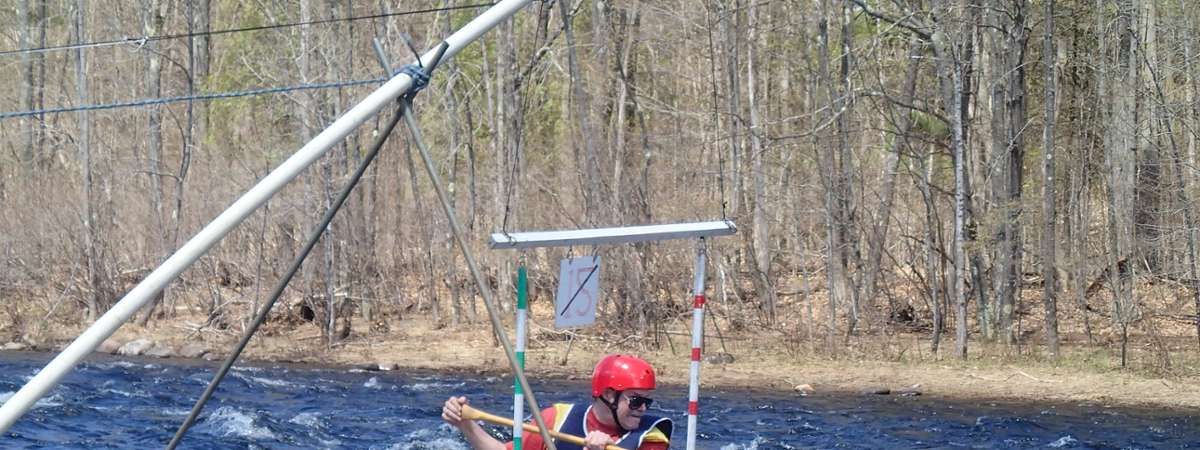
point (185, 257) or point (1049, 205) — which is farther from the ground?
point (1049, 205)

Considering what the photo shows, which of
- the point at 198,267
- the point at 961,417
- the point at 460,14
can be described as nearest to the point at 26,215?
the point at 198,267

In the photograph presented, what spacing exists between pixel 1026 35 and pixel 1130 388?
18.1ft

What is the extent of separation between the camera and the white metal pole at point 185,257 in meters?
5.30

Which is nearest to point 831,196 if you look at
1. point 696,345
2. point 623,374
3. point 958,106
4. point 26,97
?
point 958,106

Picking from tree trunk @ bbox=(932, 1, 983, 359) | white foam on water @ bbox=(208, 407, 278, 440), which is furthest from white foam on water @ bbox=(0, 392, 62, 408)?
tree trunk @ bbox=(932, 1, 983, 359)

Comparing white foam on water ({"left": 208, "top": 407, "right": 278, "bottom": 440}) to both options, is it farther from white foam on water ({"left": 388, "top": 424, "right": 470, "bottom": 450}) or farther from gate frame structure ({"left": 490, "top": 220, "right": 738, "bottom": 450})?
gate frame structure ({"left": 490, "top": 220, "right": 738, "bottom": 450})

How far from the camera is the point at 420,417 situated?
1504 cm

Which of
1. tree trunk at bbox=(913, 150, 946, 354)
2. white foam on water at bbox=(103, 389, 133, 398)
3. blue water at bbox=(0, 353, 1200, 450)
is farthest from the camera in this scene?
tree trunk at bbox=(913, 150, 946, 354)

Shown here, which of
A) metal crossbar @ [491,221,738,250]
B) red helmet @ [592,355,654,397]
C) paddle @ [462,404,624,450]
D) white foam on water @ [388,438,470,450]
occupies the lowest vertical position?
white foam on water @ [388,438,470,450]

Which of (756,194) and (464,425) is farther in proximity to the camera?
(756,194)

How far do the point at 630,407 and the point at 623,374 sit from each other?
→ 0.74 ft

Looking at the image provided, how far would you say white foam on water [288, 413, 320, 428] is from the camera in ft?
47.7

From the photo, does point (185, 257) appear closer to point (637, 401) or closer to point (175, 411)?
point (637, 401)

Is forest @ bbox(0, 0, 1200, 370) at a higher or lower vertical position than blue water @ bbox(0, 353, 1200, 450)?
higher
